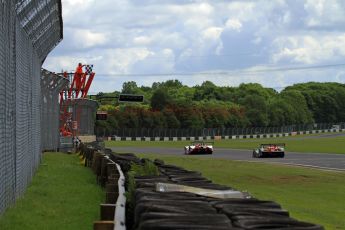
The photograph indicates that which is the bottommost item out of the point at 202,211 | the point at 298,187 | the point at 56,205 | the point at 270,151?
the point at 298,187

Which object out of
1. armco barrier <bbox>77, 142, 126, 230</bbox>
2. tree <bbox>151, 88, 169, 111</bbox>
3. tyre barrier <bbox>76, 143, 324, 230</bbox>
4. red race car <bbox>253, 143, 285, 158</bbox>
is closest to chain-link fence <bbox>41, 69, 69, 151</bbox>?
armco barrier <bbox>77, 142, 126, 230</bbox>

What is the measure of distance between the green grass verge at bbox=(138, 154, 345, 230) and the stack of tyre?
19.7 feet

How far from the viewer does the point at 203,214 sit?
5.19 meters

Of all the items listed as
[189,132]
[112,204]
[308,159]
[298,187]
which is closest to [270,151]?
[308,159]

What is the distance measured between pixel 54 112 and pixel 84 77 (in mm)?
30305

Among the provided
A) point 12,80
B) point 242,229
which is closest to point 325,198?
point 12,80

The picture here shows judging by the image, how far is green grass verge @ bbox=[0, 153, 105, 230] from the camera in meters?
9.24

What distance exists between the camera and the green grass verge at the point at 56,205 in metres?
9.24

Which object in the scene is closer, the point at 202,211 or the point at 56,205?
the point at 202,211

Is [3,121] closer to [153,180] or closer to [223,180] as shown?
[153,180]

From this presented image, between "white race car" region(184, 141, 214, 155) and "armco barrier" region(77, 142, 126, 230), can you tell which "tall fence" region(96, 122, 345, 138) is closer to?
"white race car" region(184, 141, 214, 155)

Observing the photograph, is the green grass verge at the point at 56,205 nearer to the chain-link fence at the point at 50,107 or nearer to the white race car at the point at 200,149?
the chain-link fence at the point at 50,107

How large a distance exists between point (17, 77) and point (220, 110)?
394 ft

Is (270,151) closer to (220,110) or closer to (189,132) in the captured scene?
(189,132)
